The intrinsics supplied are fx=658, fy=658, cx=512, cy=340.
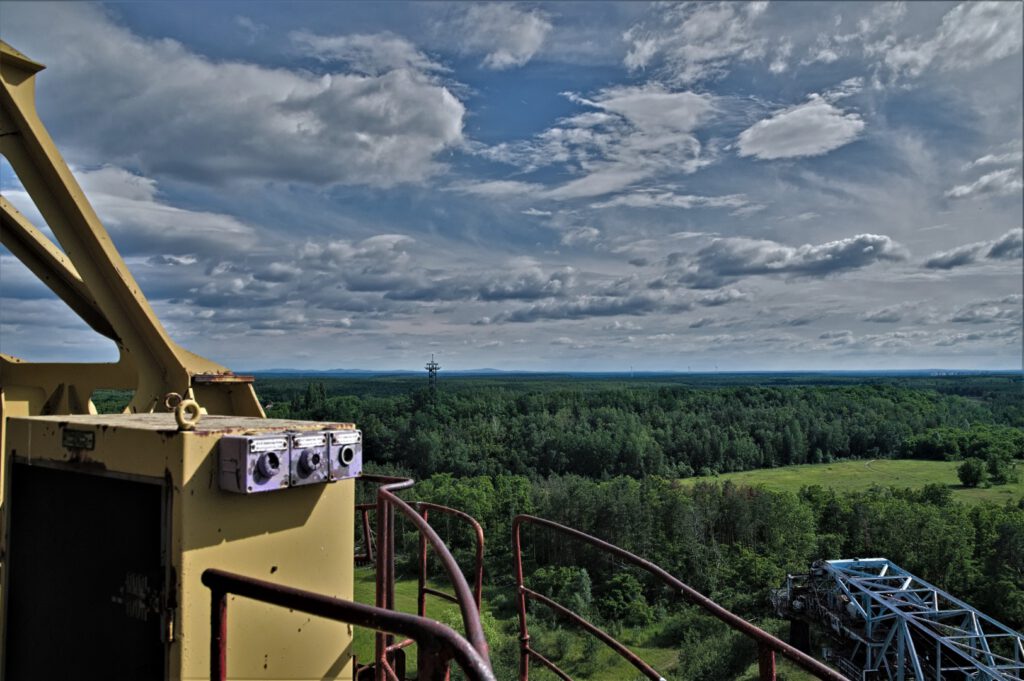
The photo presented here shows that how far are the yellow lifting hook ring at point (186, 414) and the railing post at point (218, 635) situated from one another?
0.89m

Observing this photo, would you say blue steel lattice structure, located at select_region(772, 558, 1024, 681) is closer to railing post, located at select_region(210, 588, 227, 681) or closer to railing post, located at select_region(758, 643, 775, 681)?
railing post, located at select_region(758, 643, 775, 681)

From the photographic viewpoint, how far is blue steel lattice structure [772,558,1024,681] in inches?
872

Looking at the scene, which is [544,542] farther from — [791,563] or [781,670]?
[781,670]

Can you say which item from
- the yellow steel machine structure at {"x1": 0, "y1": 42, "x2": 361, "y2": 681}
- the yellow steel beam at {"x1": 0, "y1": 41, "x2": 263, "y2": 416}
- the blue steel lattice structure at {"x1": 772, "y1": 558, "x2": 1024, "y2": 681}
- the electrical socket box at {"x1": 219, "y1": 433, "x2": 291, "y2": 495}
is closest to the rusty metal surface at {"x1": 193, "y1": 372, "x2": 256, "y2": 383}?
the yellow steel beam at {"x1": 0, "y1": 41, "x2": 263, "y2": 416}

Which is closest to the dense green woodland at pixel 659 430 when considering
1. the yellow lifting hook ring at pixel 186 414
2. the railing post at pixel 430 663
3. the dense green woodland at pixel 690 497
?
the dense green woodland at pixel 690 497

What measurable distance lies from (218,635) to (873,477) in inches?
3017

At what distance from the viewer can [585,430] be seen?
8769cm

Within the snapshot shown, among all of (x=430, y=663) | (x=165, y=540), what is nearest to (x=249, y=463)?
(x=165, y=540)

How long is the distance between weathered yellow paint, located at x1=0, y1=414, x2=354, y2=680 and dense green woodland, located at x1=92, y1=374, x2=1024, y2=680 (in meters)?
31.8

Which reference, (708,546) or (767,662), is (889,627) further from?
(767,662)

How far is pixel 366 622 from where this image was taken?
6.30 ft

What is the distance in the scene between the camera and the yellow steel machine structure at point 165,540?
117 inches

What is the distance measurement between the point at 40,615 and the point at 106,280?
2613 millimetres

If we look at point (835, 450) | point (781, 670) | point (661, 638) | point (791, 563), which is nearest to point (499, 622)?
point (661, 638)
